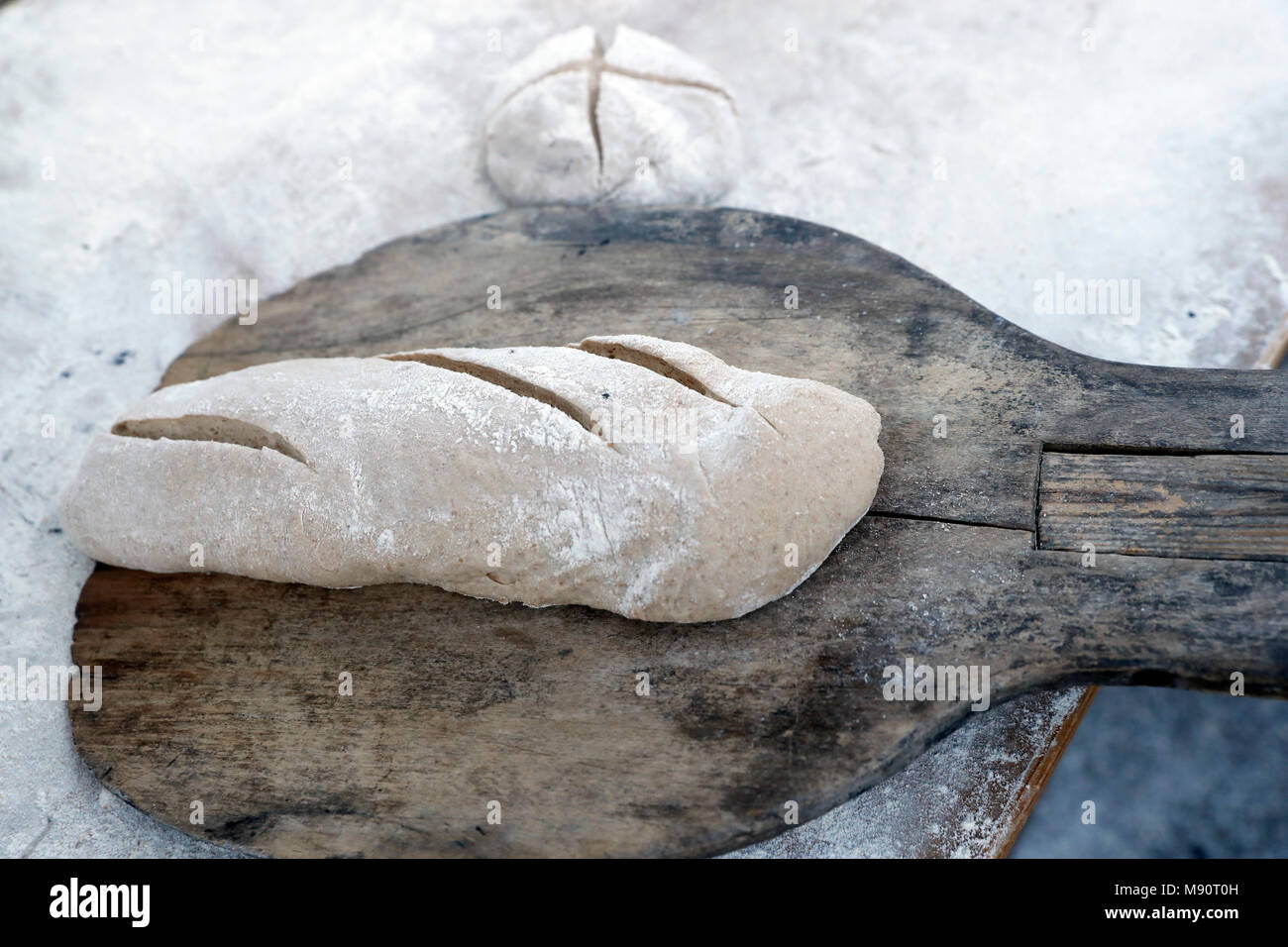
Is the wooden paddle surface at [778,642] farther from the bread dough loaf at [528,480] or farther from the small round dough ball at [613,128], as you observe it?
the small round dough ball at [613,128]

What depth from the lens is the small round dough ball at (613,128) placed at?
2.92 meters

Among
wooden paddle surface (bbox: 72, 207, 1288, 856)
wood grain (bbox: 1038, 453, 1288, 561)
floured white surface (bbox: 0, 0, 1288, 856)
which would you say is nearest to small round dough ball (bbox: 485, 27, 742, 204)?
floured white surface (bbox: 0, 0, 1288, 856)

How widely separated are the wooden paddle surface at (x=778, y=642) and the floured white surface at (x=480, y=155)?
56 cm

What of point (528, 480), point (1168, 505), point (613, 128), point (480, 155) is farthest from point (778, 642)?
point (480, 155)

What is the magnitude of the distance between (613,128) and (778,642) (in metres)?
1.85

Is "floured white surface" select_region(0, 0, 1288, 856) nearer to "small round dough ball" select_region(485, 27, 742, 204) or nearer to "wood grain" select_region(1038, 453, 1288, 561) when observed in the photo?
"small round dough ball" select_region(485, 27, 742, 204)

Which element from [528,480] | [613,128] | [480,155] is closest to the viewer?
[528,480]

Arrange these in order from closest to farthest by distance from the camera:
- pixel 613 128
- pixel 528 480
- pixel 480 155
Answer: pixel 528 480 < pixel 613 128 < pixel 480 155

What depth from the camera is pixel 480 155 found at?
3246 millimetres

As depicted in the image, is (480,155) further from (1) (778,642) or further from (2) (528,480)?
(1) (778,642)

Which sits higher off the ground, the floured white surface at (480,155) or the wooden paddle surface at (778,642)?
the floured white surface at (480,155)

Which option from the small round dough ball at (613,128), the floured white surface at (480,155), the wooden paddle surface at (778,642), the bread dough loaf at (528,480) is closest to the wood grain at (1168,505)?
the wooden paddle surface at (778,642)
